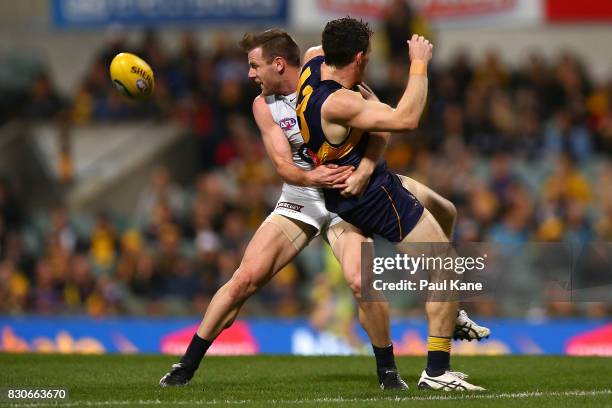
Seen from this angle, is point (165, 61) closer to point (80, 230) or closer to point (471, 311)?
point (80, 230)

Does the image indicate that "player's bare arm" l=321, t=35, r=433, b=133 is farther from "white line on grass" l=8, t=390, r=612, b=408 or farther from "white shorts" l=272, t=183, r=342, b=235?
"white line on grass" l=8, t=390, r=612, b=408

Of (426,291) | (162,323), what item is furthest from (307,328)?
(426,291)

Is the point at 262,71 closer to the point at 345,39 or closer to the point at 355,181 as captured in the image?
the point at 345,39

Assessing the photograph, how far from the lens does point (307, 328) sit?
1509 cm

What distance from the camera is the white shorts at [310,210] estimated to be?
8.55 metres

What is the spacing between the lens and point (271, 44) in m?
8.62

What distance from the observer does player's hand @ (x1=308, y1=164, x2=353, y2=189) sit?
805 centimetres

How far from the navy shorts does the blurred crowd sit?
6497 mm

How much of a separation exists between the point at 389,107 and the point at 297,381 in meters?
2.28

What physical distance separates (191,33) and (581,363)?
1364cm

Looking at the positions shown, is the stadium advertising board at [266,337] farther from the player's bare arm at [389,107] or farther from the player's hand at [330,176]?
the player's bare arm at [389,107]

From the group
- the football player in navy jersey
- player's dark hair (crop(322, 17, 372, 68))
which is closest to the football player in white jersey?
the football player in navy jersey

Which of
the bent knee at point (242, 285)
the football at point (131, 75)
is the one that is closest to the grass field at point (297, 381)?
the bent knee at point (242, 285)

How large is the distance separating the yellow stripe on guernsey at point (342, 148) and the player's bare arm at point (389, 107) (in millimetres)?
200
